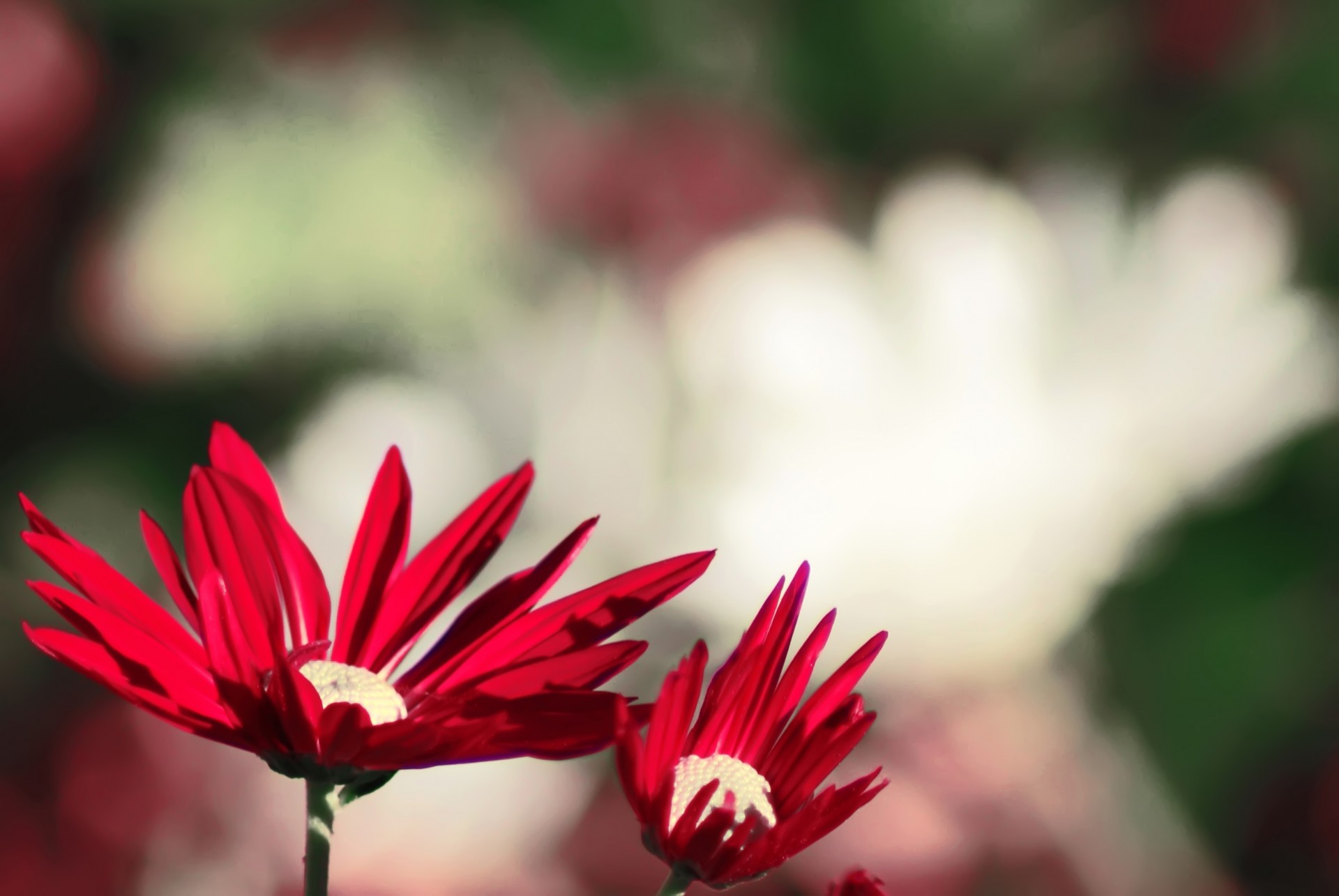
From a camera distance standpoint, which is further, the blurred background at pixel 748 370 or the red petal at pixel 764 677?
the blurred background at pixel 748 370

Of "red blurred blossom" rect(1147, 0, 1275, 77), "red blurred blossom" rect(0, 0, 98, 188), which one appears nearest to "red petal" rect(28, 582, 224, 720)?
"red blurred blossom" rect(0, 0, 98, 188)

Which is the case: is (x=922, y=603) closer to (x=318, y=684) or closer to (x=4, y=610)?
(x=4, y=610)

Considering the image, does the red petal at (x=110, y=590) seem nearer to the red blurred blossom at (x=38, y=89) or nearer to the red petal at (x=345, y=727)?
the red petal at (x=345, y=727)

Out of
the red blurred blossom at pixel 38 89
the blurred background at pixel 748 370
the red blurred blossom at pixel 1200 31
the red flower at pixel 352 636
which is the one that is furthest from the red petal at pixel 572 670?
the red blurred blossom at pixel 1200 31

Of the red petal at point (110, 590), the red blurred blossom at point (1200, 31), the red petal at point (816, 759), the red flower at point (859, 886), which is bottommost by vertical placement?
the red flower at point (859, 886)

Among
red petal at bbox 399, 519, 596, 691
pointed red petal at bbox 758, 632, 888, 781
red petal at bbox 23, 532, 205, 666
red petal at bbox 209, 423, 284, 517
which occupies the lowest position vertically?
pointed red petal at bbox 758, 632, 888, 781

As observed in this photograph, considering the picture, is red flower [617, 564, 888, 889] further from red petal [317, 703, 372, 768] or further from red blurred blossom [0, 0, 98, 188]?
red blurred blossom [0, 0, 98, 188]
